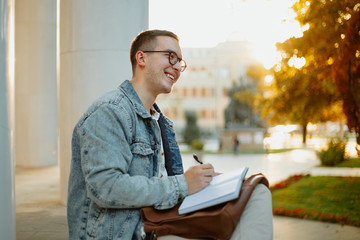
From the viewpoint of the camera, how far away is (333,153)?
16.5 metres

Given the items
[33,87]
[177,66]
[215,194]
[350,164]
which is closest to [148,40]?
[177,66]

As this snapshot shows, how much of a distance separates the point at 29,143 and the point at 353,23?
35.8ft

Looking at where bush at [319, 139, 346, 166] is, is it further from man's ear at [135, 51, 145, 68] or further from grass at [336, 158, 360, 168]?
man's ear at [135, 51, 145, 68]

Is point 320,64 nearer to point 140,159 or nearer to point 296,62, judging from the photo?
point 296,62

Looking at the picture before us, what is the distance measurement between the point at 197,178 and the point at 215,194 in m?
0.19

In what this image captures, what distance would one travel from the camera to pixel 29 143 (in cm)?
1399

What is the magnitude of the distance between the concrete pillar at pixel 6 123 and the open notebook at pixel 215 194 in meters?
1.60

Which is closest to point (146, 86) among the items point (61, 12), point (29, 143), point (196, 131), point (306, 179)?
point (61, 12)

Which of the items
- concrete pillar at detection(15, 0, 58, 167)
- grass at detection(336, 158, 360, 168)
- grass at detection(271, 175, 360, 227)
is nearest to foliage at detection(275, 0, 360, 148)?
grass at detection(271, 175, 360, 227)

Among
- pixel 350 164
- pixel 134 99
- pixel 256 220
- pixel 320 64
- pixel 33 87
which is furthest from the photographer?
pixel 350 164

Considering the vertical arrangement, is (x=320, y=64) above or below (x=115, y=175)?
above

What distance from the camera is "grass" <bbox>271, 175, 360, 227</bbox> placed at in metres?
7.08

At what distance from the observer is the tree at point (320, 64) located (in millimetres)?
6695

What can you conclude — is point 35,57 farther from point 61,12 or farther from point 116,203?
point 116,203
